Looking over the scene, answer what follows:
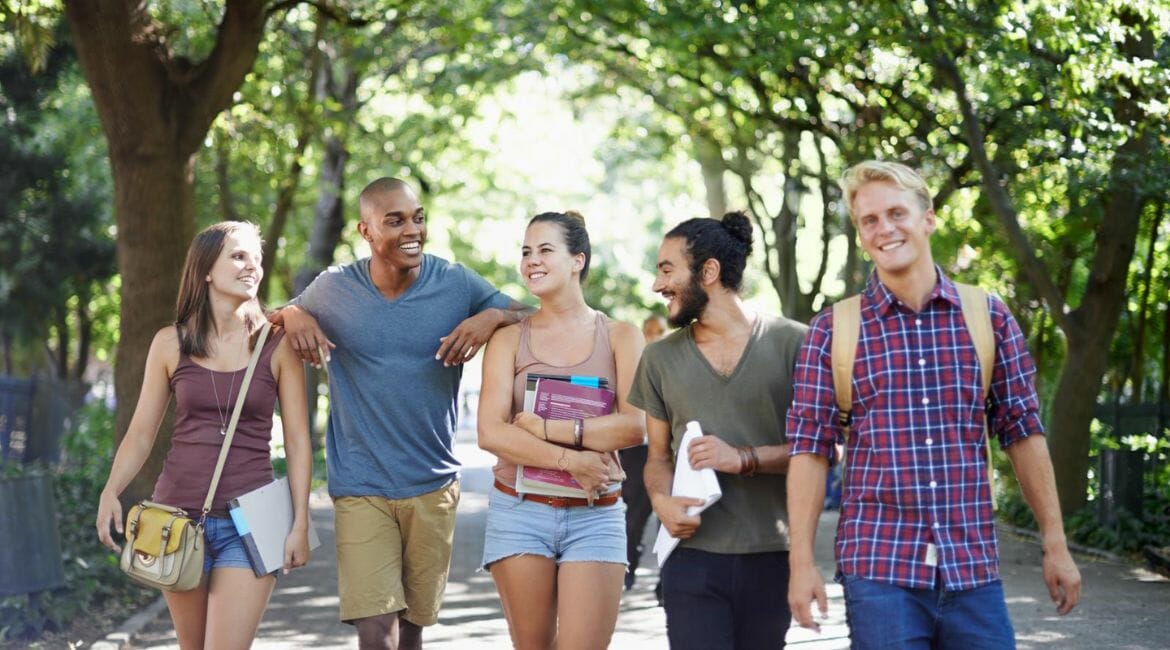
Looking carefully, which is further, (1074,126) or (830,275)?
(830,275)

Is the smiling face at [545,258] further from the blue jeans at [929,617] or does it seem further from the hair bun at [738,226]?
the blue jeans at [929,617]

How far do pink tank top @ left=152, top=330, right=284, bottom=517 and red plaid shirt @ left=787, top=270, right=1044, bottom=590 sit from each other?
2.19 m

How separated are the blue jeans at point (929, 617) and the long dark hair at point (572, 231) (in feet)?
6.38

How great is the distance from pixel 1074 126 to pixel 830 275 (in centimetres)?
1997

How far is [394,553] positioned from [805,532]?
7.41ft

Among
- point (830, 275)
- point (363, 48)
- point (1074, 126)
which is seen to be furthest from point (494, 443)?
point (830, 275)

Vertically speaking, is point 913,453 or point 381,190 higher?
point 381,190

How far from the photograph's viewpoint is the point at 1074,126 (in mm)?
12945

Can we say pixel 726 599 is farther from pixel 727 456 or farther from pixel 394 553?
pixel 394 553

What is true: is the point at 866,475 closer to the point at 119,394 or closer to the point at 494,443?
the point at 494,443

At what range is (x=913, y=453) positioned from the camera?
4.27 m

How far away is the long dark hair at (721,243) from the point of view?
5.12m

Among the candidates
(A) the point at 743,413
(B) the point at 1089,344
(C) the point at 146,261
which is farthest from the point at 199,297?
(B) the point at 1089,344

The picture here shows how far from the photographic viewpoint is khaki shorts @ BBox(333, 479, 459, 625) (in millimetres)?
6090
